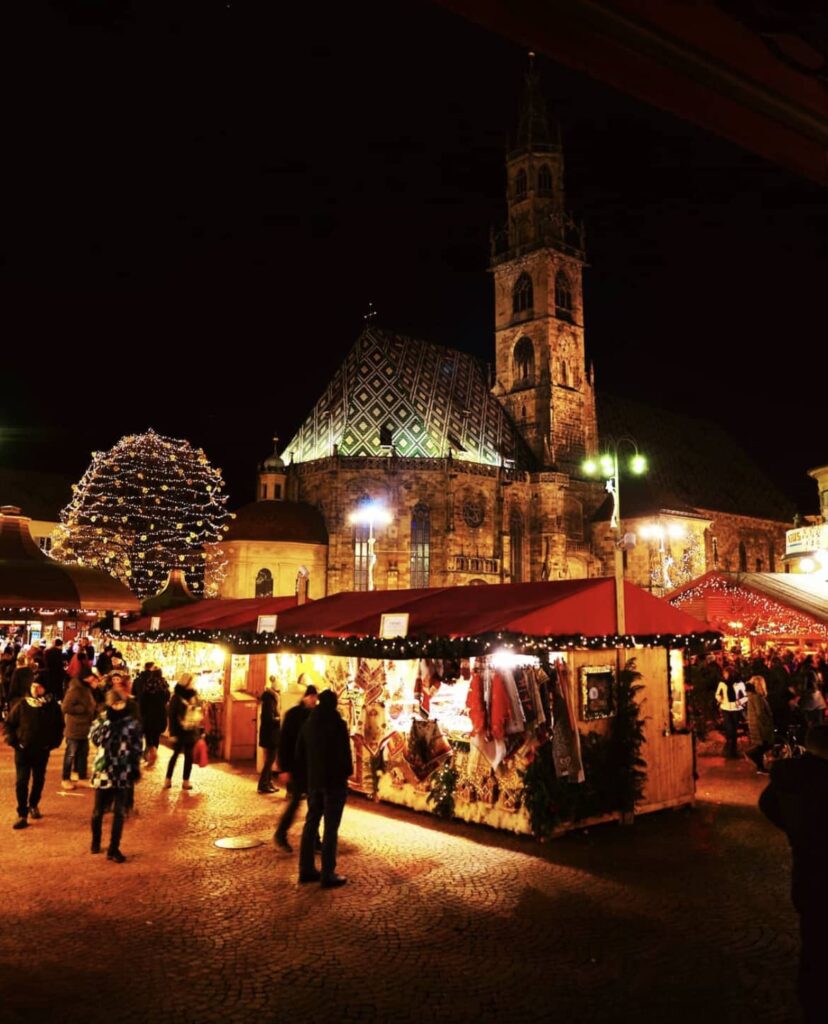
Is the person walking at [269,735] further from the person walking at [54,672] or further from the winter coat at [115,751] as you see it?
the person walking at [54,672]

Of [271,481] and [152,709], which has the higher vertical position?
[271,481]

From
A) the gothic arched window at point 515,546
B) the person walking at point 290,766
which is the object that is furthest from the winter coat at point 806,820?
the gothic arched window at point 515,546

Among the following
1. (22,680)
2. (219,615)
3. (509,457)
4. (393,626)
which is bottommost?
(22,680)

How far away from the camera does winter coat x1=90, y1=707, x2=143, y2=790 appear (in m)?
8.24

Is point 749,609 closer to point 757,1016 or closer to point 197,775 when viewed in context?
point 197,775

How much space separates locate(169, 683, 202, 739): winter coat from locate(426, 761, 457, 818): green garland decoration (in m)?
4.26

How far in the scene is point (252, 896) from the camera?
7.20m

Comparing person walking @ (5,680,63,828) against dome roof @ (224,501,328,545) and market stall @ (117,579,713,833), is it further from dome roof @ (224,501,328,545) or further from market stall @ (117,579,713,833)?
dome roof @ (224,501,328,545)

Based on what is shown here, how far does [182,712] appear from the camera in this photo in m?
12.6

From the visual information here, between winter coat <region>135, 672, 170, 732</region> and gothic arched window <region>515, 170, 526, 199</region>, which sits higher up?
gothic arched window <region>515, 170, 526, 199</region>

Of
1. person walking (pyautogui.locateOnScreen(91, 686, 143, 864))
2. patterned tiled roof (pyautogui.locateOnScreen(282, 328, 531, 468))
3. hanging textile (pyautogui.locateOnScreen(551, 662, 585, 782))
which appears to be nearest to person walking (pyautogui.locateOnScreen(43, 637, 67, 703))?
person walking (pyautogui.locateOnScreen(91, 686, 143, 864))

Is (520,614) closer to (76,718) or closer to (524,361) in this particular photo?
(76,718)

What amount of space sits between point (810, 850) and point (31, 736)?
921 cm

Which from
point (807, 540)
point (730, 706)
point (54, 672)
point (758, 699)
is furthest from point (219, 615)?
point (807, 540)
